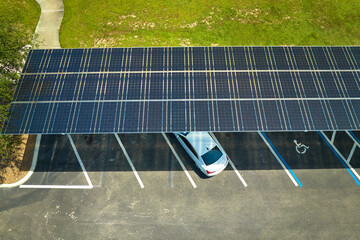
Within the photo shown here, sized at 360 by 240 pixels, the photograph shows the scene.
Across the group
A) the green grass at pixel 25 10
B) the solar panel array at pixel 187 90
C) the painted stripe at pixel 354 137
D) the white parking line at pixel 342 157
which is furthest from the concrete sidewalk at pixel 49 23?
the painted stripe at pixel 354 137

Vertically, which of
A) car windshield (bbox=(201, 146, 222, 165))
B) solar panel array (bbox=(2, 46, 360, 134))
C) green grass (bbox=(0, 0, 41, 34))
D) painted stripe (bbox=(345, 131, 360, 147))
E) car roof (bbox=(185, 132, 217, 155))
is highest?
green grass (bbox=(0, 0, 41, 34))

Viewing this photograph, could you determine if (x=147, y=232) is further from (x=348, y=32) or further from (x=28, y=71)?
(x=348, y=32)

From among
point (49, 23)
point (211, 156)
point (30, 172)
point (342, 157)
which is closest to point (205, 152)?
point (211, 156)

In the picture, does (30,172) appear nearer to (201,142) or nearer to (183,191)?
(183,191)

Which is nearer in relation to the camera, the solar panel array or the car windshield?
the solar panel array

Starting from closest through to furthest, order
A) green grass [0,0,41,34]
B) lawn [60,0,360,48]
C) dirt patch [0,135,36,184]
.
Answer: dirt patch [0,135,36,184]
lawn [60,0,360,48]
green grass [0,0,41,34]

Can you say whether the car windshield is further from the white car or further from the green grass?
the green grass

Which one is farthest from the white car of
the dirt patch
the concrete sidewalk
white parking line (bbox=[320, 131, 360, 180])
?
the concrete sidewalk

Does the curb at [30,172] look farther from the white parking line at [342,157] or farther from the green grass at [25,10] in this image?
the white parking line at [342,157]
